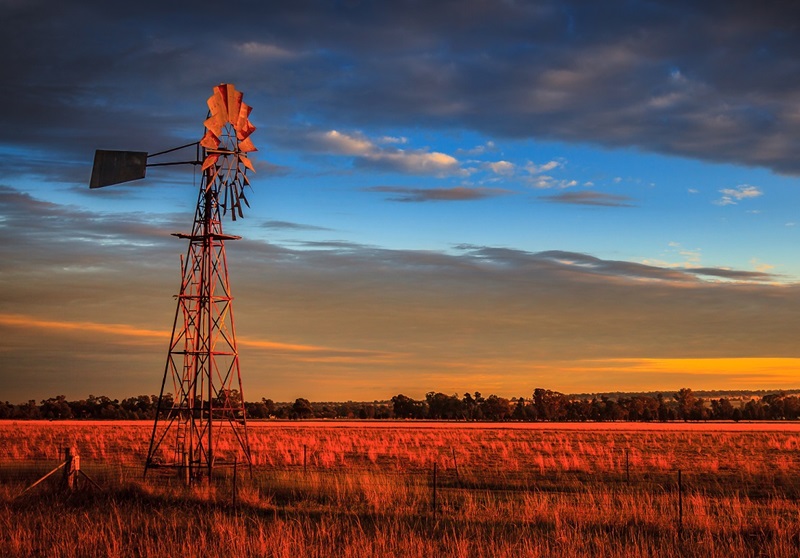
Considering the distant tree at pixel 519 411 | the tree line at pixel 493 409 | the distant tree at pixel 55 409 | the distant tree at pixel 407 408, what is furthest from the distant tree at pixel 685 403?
the distant tree at pixel 55 409

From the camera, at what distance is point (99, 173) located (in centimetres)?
2709

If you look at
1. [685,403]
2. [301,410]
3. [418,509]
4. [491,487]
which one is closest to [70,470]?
[418,509]

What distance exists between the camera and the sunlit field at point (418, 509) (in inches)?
629

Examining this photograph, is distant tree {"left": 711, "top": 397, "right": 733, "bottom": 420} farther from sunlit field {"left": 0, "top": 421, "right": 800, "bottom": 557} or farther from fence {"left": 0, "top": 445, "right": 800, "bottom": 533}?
sunlit field {"left": 0, "top": 421, "right": 800, "bottom": 557}

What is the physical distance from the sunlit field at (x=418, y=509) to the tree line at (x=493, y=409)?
98.2 metres

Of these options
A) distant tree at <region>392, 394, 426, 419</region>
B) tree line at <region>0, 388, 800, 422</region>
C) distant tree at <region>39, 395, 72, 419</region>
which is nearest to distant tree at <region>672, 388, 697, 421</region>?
tree line at <region>0, 388, 800, 422</region>

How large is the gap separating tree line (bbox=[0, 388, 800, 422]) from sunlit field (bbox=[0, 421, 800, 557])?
322 feet

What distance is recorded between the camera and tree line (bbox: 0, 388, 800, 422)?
440 feet

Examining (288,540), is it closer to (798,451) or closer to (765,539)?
(765,539)

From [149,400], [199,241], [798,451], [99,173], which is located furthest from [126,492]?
[149,400]

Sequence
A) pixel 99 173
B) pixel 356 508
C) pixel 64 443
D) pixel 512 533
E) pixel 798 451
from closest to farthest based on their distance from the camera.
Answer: pixel 512 533 → pixel 356 508 → pixel 99 173 → pixel 798 451 → pixel 64 443

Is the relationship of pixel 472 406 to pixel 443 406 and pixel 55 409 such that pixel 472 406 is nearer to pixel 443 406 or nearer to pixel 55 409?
pixel 443 406

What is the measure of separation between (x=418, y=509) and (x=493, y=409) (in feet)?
406

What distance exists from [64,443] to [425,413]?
105286 millimetres
